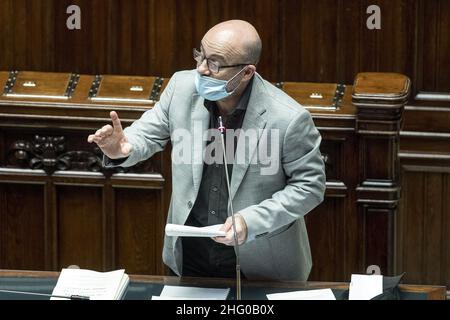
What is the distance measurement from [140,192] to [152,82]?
1.79ft

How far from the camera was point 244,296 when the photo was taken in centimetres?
391

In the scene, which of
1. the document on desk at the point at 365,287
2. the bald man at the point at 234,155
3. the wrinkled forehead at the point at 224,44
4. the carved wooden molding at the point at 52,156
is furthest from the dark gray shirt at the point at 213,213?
the carved wooden molding at the point at 52,156

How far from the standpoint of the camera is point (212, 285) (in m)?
3.99

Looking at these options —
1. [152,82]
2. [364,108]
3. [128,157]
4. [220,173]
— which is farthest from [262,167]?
[152,82]

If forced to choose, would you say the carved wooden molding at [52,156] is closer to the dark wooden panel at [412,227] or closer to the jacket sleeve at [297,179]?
the dark wooden panel at [412,227]

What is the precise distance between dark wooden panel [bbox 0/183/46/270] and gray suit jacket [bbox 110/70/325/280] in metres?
1.39

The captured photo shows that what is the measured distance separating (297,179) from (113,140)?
60cm

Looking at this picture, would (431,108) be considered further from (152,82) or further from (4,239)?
(4,239)

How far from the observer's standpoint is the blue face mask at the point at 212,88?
13.3 ft

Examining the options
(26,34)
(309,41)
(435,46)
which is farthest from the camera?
(26,34)

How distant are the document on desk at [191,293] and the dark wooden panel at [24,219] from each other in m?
1.73

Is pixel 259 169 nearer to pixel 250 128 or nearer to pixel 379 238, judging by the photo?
pixel 250 128

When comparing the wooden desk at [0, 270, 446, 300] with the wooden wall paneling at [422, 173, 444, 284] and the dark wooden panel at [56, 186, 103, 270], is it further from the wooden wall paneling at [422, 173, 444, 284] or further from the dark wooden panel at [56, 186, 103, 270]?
the wooden wall paneling at [422, 173, 444, 284]

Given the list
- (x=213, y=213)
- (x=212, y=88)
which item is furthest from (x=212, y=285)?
(x=212, y=88)
